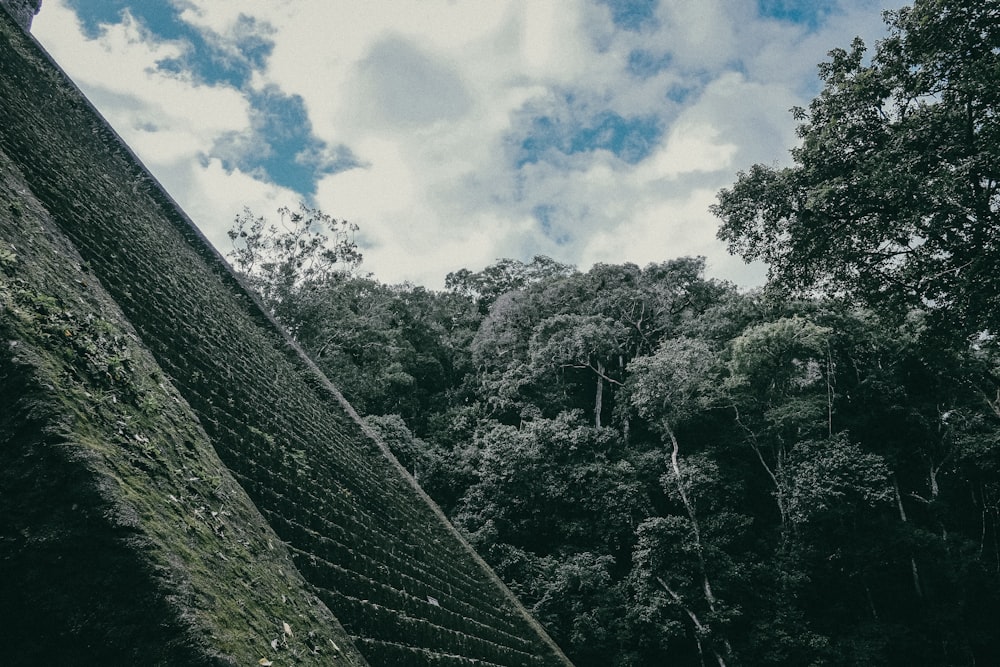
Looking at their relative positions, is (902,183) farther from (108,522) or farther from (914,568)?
(914,568)

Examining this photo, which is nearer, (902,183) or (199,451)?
(199,451)

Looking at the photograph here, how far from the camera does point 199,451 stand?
7.45 feet

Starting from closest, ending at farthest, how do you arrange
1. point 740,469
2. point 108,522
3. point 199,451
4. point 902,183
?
point 108,522, point 199,451, point 902,183, point 740,469

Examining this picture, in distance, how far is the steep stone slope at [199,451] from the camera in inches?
52.4

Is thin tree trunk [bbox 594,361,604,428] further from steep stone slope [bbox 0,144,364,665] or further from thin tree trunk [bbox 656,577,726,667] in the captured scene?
steep stone slope [bbox 0,144,364,665]

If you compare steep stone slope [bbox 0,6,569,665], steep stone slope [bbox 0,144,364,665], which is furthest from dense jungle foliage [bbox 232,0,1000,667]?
steep stone slope [bbox 0,144,364,665]

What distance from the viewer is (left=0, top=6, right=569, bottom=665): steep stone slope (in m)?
1.33

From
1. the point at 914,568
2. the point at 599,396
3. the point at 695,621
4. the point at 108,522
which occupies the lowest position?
the point at 108,522

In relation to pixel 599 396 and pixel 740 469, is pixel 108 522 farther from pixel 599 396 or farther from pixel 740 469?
pixel 599 396

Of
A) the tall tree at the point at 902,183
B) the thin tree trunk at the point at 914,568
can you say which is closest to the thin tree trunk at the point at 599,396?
the thin tree trunk at the point at 914,568

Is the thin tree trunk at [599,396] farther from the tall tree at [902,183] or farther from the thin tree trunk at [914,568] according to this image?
the tall tree at [902,183]

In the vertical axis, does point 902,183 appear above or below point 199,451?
above

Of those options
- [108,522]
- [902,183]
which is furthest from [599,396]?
[108,522]

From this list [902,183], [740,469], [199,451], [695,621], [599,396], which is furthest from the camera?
[599,396]
